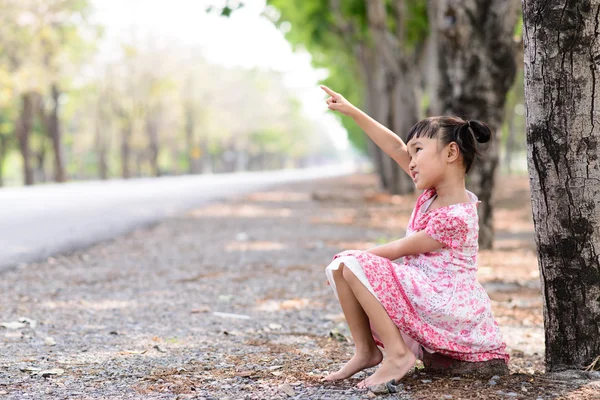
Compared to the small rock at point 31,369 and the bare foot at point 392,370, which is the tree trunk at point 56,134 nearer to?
the small rock at point 31,369

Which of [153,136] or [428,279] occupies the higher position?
[153,136]

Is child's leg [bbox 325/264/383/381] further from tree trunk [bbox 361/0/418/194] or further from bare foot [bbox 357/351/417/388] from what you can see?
tree trunk [bbox 361/0/418/194]

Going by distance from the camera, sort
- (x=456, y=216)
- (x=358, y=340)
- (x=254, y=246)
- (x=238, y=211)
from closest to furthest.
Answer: (x=456, y=216)
(x=358, y=340)
(x=254, y=246)
(x=238, y=211)

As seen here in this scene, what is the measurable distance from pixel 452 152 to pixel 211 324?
2.81 meters

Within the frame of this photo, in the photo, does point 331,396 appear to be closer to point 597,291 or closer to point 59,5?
point 597,291

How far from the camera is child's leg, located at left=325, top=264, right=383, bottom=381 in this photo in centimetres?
365

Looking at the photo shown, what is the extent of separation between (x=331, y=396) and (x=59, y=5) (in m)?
33.4

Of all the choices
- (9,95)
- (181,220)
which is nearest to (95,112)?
(9,95)

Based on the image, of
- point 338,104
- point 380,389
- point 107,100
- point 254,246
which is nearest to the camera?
point 380,389

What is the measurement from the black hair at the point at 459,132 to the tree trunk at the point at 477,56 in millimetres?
5736

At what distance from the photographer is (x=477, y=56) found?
920 centimetres

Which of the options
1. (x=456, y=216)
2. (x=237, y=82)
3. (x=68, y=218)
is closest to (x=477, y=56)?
(x=456, y=216)

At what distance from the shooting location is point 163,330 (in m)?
5.52

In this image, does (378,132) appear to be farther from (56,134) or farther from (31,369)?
(56,134)
